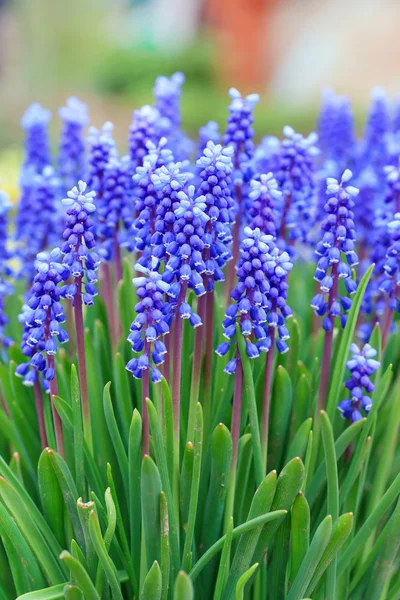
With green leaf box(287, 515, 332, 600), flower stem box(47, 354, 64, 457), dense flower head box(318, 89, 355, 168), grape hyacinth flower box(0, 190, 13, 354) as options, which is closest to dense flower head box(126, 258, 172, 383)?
flower stem box(47, 354, 64, 457)

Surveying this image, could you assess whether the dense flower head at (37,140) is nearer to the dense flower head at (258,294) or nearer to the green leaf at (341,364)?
the dense flower head at (258,294)

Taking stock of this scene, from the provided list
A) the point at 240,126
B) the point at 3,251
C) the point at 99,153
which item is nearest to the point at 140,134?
the point at 99,153

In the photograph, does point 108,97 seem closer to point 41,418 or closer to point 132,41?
point 132,41

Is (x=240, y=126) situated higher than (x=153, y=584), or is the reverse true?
(x=240, y=126)

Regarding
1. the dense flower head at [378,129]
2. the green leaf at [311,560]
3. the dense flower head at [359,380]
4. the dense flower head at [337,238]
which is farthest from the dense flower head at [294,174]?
the green leaf at [311,560]

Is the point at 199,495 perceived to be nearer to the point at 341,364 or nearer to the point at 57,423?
the point at 57,423
